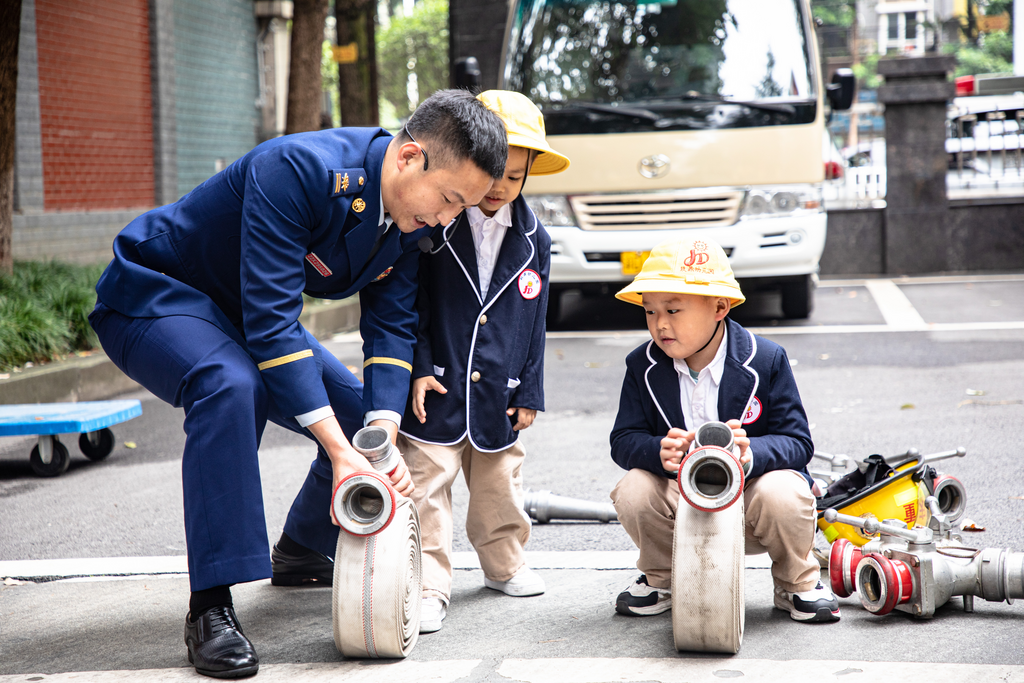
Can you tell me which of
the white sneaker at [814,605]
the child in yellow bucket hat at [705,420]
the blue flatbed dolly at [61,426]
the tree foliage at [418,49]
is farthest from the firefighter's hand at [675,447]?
the tree foliage at [418,49]

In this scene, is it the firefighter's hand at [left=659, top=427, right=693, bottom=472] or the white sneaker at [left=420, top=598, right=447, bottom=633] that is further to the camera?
the white sneaker at [left=420, top=598, right=447, bottom=633]

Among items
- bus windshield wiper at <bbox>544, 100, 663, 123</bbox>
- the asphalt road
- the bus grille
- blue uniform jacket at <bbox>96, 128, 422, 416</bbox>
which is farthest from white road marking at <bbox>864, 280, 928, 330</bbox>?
blue uniform jacket at <bbox>96, 128, 422, 416</bbox>

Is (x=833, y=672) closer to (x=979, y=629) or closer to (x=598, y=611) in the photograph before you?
(x=979, y=629)

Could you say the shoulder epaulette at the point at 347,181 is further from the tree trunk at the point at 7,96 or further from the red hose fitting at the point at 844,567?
the tree trunk at the point at 7,96

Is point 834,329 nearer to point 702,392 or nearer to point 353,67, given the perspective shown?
point 702,392

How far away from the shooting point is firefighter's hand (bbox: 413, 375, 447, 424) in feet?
10.1

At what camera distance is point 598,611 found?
3.03m

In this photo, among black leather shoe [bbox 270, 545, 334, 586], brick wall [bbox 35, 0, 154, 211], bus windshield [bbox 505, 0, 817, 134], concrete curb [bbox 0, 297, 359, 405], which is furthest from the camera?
brick wall [bbox 35, 0, 154, 211]

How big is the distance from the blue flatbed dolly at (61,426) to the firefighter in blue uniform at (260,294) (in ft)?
6.56

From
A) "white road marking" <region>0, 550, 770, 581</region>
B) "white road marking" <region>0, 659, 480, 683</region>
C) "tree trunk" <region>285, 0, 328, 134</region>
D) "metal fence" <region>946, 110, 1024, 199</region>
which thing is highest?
"tree trunk" <region>285, 0, 328, 134</region>

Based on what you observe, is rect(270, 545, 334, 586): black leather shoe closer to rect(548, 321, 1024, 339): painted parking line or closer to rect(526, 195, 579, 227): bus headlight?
rect(526, 195, 579, 227): bus headlight

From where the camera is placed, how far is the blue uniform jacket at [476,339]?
3084mm

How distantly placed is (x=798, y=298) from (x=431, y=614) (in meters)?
6.82

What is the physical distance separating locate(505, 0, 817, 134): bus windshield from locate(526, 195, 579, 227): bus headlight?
549 millimetres
